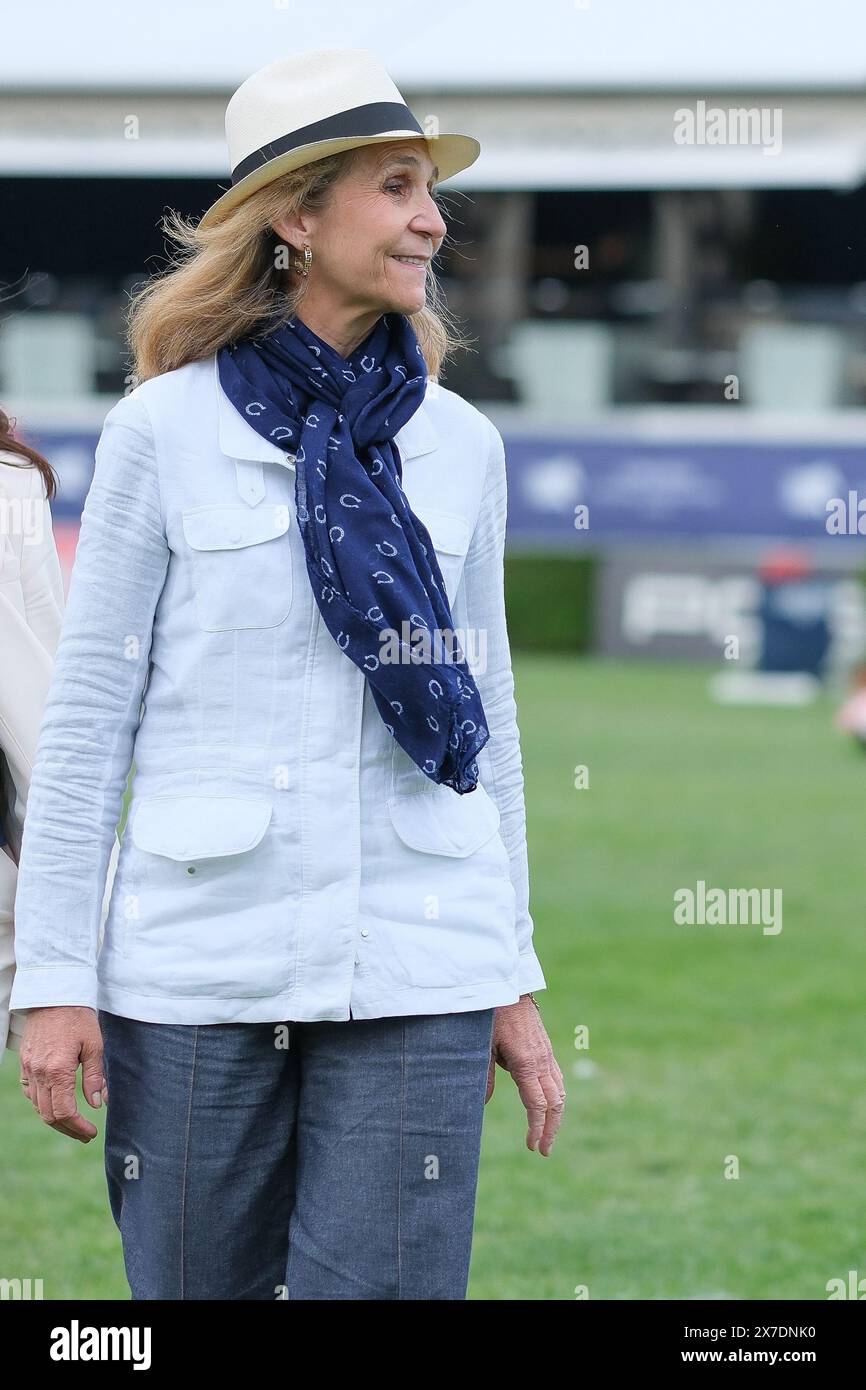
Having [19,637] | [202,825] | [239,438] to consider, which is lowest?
[202,825]

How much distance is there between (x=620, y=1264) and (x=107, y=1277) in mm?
1138

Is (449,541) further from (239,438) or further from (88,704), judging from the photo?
(88,704)

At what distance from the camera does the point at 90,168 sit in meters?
26.2

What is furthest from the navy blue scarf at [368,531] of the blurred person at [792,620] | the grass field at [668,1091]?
the blurred person at [792,620]

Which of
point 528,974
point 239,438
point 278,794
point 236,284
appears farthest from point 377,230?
point 528,974

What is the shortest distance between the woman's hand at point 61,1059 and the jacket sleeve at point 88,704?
0.03 meters

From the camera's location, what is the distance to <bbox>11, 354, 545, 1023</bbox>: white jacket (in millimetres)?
2367

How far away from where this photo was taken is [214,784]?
2.38m

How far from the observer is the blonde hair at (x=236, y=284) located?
2.46 metres

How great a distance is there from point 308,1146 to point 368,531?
0.77m
